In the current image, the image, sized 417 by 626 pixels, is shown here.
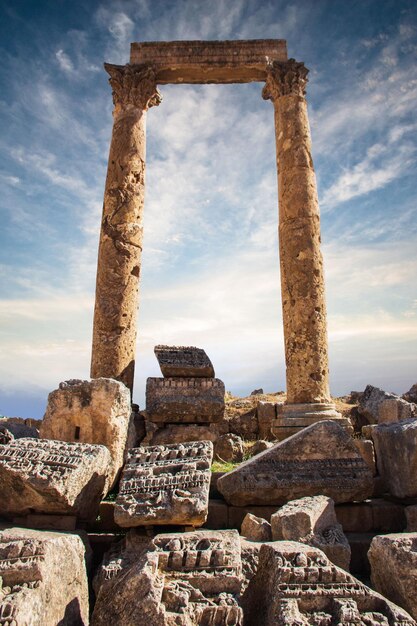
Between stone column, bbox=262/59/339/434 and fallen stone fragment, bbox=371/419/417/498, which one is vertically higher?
stone column, bbox=262/59/339/434

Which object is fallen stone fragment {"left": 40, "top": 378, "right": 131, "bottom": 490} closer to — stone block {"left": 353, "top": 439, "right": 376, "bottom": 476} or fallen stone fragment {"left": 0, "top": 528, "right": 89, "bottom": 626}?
fallen stone fragment {"left": 0, "top": 528, "right": 89, "bottom": 626}

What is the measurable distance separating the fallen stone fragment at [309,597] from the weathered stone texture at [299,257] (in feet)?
23.2

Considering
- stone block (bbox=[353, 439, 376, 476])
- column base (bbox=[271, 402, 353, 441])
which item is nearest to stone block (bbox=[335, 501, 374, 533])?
stone block (bbox=[353, 439, 376, 476])

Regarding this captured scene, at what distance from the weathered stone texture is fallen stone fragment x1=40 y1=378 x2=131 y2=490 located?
525 centimetres

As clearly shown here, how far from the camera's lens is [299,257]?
10492 millimetres

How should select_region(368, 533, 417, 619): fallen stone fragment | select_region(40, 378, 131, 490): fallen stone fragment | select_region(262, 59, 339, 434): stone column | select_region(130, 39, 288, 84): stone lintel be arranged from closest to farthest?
select_region(368, 533, 417, 619): fallen stone fragment < select_region(40, 378, 131, 490): fallen stone fragment < select_region(262, 59, 339, 434): stone column < select_region(130, 39, 288, 84): stone lintel

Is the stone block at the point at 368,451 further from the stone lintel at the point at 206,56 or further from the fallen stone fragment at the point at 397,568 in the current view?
the stone lintel at the point at 206,56

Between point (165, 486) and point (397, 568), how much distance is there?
6.06 ft

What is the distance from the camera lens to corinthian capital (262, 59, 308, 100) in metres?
12.0

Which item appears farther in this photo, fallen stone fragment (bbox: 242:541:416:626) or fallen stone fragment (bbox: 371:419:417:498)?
fallen stone fragment (bbox: 371:419:417:498)

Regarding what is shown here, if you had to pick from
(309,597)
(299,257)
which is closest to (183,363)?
(299,257)

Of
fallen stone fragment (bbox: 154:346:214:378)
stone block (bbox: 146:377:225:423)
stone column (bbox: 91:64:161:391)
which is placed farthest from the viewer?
stone column (bbox: 91:64:161:391)

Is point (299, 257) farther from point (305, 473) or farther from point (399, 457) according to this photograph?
point (305, 473)

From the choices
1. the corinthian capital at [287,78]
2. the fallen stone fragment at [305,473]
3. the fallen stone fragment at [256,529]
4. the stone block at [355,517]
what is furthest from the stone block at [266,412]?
the fallen stone fragment at [256,529]
